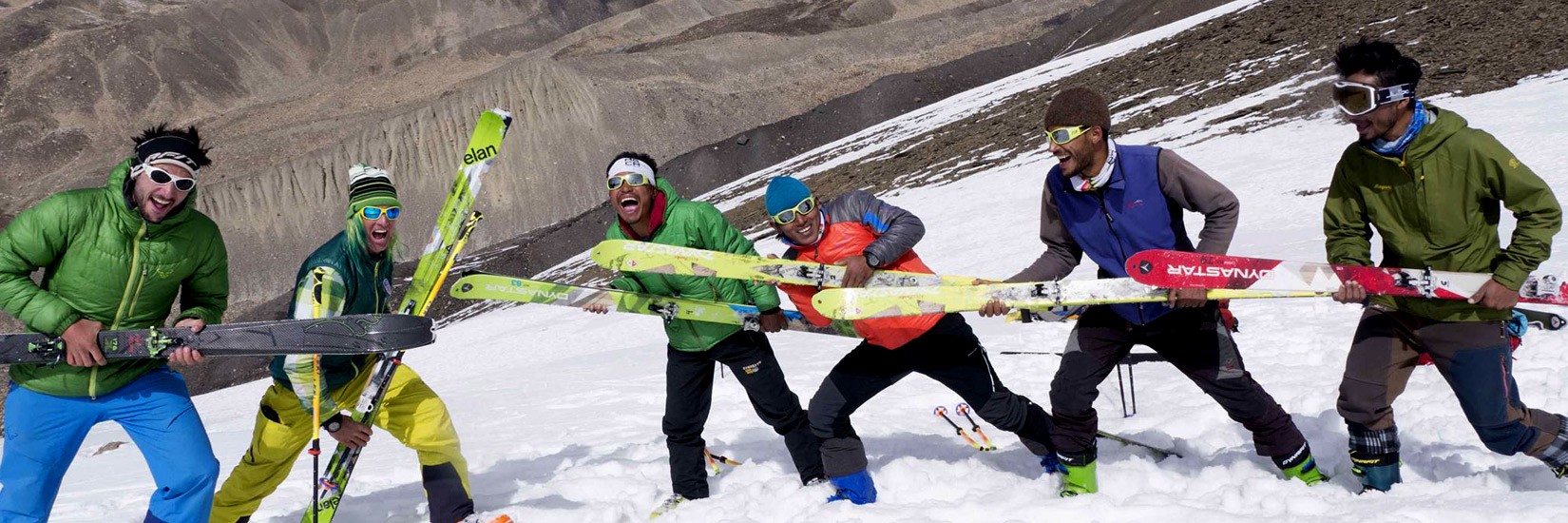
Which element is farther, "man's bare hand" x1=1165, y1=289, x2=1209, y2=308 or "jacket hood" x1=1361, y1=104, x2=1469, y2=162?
"man's bare hand" x1=1165, y1=289, x2=1209, y2=308

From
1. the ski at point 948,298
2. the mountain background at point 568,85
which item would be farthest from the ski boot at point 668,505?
the mountain background at point 568,85

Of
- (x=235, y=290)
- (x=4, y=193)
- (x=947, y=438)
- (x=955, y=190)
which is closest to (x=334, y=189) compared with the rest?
(x=235, y=290)

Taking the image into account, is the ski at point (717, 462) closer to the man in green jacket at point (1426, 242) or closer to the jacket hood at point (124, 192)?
the jacket hood at point (124, 192)

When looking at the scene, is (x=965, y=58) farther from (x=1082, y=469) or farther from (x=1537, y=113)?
(x=1082, y=469)

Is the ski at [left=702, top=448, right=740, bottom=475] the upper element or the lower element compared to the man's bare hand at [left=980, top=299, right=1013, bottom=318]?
lower

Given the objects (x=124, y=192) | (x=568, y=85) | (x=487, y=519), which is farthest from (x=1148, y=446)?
(x=568, y=85)

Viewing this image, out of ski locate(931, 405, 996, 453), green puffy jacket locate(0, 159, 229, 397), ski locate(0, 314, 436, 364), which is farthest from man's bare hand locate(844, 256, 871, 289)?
green puffy jacket locate(0, 159, 229, 397)

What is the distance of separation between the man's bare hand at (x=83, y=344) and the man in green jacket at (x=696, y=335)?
2.17 metres

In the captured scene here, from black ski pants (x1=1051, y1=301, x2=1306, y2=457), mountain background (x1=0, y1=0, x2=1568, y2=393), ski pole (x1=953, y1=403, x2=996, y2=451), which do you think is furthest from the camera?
mountain background (x1=0, y1=0, x2=1568, y2=393)

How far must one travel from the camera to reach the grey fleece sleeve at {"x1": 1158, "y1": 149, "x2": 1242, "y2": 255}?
15.1 feet

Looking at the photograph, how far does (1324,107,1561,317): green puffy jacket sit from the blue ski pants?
15.1 feet

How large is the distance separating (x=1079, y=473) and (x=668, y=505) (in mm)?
2016

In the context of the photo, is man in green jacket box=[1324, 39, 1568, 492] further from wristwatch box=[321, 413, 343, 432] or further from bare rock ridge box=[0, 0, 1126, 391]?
bare rock ridge box=[0, 0, 1126, 391]

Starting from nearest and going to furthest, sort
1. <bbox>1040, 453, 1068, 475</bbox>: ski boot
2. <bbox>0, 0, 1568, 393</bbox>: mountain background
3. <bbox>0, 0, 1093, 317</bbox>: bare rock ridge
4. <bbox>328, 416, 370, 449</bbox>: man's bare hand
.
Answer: <bbox>328, 416, 370, 449</bbox>: man's bare hand, <bbox>1040, 453, 1068, 475</bbox>: ski boot, <bbox>0, 0, 1568, 393</bbox>: mountain background, <bbox>0, 0, 1093, 317</bbox>: bare rock ridge
